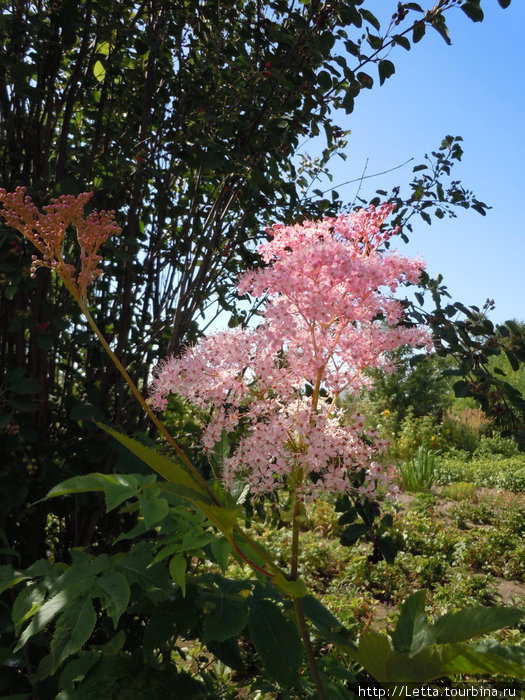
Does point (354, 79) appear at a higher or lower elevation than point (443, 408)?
higher

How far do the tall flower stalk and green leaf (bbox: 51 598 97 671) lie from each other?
314 millimetres

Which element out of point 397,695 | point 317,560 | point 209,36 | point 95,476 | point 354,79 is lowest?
point 317,560

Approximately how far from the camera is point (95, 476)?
101 centimetres

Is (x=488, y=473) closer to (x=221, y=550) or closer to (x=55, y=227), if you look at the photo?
(x=221, y=550)

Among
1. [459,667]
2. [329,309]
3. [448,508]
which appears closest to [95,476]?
[329,309]

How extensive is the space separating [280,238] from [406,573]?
371 cm

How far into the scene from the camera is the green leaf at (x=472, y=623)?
942 mm

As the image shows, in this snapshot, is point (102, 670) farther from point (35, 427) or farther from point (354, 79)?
point (354, 79)

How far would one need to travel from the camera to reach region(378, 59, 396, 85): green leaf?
200cm

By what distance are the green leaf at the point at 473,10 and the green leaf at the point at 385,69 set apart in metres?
0.27

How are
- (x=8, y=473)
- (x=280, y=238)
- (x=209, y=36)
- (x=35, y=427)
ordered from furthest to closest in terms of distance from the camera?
(x=209, y=36), (x=35, y=427), (x=8, y=473), (x=280, y=238)

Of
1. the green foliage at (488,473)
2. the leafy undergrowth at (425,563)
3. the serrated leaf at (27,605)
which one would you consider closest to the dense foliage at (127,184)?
the serrated leaf at (27,605)

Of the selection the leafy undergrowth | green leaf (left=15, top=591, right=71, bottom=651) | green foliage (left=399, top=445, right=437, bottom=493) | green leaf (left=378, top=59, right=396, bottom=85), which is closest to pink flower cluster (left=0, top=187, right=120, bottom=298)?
green leaf (left=15, top=591, right=71, bottom=651)

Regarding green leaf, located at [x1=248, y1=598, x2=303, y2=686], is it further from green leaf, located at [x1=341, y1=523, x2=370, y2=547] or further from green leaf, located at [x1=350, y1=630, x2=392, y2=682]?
green leaf, located at [x1=341, y1=523, x2=370, y2=547]
